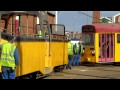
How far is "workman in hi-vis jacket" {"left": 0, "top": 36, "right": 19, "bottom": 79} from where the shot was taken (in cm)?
964

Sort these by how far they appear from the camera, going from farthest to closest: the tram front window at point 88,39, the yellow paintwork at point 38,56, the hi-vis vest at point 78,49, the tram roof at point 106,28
A: the tram front window at point 88,39 → the tram roof at point 106,28 → the hi-vis vest at point 78,49 → the yellow paintwork at point 38,56

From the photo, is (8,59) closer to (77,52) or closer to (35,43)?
(35,43)

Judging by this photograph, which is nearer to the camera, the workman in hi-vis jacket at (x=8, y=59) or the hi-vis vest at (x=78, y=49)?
the workman in hi-vis jacket at (x=8, y=59)

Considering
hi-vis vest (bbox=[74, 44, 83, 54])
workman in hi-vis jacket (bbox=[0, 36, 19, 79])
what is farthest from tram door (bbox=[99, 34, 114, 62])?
workman in hi-vis jacket (bbox=[0, 36, 19, 79])

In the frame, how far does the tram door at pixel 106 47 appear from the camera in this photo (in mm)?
24078

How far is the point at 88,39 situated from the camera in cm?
2456

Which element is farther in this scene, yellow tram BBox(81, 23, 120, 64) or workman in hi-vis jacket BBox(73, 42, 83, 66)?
yellow tram BBox(81, 23, 120, 64)

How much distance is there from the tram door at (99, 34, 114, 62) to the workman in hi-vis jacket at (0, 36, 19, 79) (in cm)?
1484

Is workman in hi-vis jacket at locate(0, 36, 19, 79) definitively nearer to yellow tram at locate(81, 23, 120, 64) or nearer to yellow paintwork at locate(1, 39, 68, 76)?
yellow paintwork at locate(1, 39, 68, 76)

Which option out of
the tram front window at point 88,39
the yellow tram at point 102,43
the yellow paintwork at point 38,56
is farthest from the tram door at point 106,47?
the yellow paintwork at point 38,56

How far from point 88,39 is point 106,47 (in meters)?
1.35

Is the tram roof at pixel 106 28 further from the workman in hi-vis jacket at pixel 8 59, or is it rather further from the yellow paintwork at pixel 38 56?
the workman in hi-vis jacket at pixel 8 59
